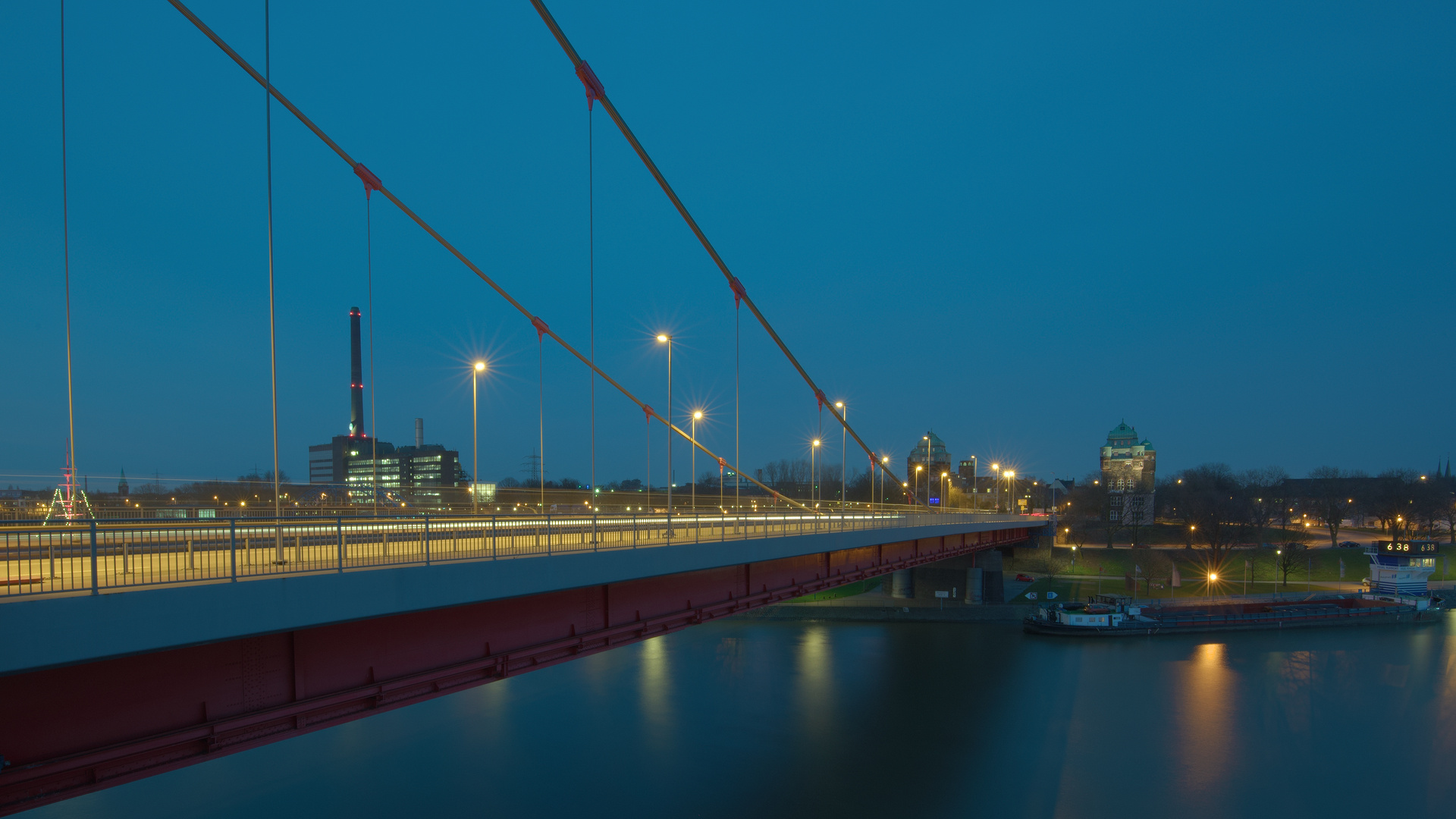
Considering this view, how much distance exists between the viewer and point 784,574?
18266 mm

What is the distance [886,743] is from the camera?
24.6 meters

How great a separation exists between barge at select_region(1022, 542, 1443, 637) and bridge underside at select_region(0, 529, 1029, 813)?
3331 centimetres

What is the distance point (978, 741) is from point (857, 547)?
916 cm

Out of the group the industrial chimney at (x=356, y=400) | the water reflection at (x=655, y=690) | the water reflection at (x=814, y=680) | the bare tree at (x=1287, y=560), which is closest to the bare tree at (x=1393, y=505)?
the bare tree at (x=1287, y=560)

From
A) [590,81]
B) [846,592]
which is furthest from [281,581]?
[846,592]

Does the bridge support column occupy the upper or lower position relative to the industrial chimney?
lower

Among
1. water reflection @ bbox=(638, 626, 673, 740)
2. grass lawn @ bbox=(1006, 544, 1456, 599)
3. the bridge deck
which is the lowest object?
grass lawn @ bbox=(1006, 544, 1456, 599)

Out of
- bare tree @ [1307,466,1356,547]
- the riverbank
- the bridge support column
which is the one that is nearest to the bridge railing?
the riverbank

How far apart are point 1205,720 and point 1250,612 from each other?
19.7 metres

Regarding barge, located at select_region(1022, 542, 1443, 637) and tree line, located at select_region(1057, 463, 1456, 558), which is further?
tree line, located at select_region(1057, 463, 1456, 558)

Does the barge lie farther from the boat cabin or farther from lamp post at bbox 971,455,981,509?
lamp post at bbox 971,455,981,509

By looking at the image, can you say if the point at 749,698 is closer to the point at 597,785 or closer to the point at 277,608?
the point at 597,785

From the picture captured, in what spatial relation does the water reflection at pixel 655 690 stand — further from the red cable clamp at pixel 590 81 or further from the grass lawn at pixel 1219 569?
the grass lawn at pixel 1219 569

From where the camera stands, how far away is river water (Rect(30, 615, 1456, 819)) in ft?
65.3
